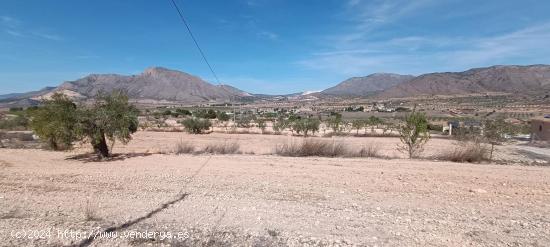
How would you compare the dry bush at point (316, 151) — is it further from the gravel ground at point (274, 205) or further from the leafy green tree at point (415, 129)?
the leafy green tree at point (415, 129)

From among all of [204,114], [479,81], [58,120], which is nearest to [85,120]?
[58,120]

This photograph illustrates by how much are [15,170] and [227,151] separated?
23.2 feet

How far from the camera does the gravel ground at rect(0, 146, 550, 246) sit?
5.21 meters

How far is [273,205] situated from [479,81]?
18558cm

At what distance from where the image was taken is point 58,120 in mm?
13117

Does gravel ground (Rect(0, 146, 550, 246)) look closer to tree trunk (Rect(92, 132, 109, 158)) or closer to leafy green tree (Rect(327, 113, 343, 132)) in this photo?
tree trunk (Rect(92, 132, 109, 158))

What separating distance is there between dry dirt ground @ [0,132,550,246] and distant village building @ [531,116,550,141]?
3370 centimetres

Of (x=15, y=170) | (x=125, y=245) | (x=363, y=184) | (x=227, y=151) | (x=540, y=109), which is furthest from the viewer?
(x=540, y=109)

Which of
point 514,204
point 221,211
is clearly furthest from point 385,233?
point 514,204

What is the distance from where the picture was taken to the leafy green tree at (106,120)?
1330 centimetres

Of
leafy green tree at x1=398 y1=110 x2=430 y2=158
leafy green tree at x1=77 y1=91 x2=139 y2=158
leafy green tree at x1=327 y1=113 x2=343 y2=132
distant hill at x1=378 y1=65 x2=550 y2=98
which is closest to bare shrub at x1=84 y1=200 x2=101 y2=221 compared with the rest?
leafy green tree at x1=77 y1=91 x2=139 y2=158

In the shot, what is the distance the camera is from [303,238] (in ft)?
16.9

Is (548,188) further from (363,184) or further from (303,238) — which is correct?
(303,238)

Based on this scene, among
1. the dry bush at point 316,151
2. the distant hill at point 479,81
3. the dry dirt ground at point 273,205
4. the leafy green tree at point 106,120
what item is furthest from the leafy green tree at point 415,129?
the distant hill at point 479,81
